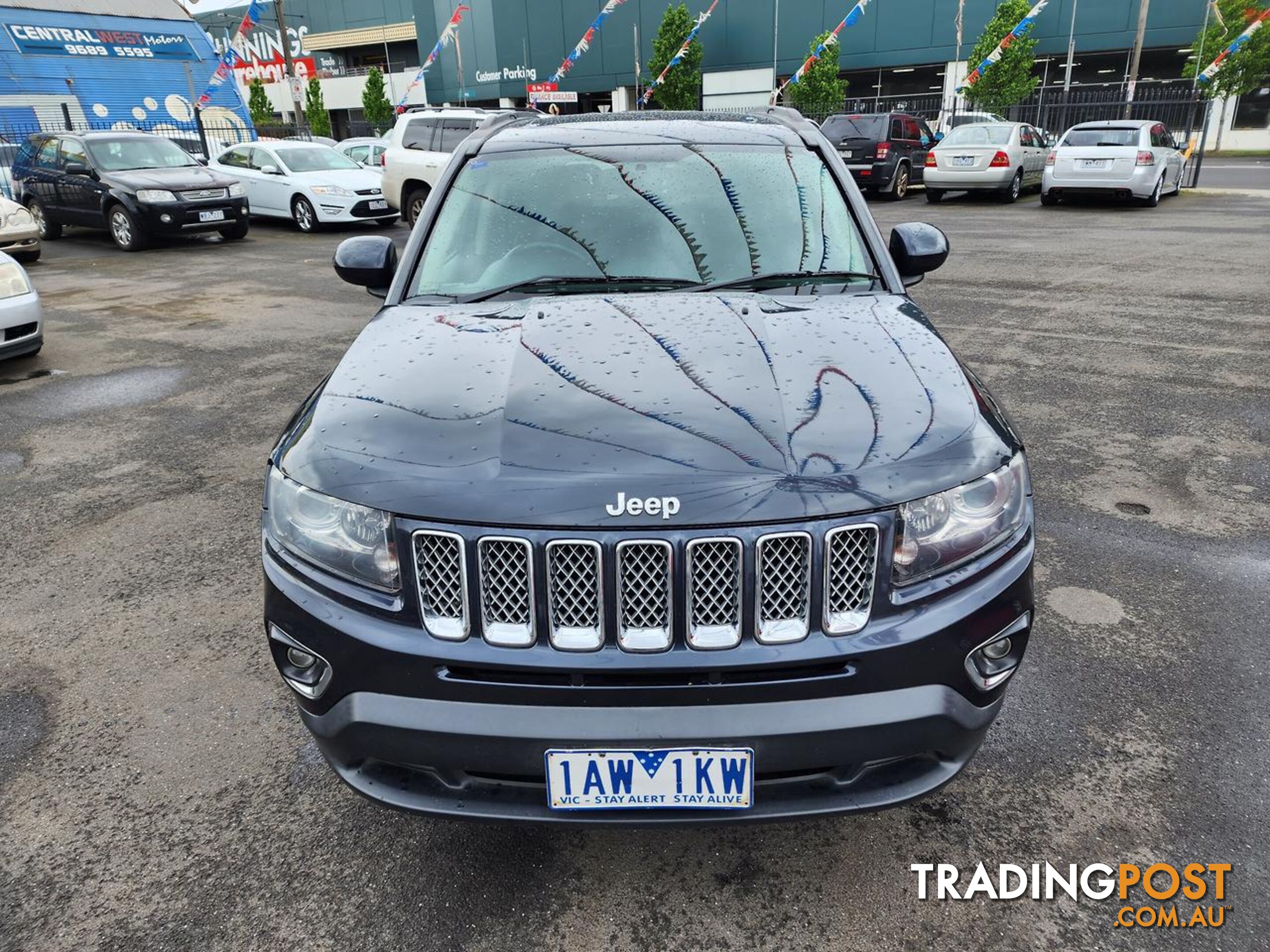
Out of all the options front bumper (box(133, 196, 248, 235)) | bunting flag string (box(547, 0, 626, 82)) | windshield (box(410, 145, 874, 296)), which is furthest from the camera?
bunting flag string (box(547, 0, 626, 82))

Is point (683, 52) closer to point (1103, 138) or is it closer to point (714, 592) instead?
point (1103, 138)

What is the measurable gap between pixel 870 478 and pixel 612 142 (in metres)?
2.25

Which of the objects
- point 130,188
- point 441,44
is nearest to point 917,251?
point 130,188

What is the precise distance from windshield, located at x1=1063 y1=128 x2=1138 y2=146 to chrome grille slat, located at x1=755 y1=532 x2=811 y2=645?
1723 centimetres

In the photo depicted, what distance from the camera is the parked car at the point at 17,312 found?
268 inches

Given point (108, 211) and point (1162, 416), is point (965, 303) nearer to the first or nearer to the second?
point (1162, 416)

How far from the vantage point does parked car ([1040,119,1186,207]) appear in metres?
15.6

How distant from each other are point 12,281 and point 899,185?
1752cm

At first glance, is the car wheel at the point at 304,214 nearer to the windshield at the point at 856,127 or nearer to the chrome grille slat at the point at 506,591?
the windshield at the point at 856,127

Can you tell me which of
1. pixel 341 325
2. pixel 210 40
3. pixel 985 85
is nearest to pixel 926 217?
pixel 341 325

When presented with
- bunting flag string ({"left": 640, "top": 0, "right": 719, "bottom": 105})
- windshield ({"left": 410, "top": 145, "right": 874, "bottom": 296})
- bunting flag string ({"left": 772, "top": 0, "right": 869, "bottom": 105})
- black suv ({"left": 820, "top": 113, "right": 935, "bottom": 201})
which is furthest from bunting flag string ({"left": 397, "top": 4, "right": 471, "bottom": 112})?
windshield ({"left": 410, "top": 145, "right": 874, "bottom": 296})

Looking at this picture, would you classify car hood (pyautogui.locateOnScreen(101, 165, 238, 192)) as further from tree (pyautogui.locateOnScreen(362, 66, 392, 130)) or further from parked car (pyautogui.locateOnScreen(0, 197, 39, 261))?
tree (pyautogui.locateOnScreen(362, 66, 392, 130))

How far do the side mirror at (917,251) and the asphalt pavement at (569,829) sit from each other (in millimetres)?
1367

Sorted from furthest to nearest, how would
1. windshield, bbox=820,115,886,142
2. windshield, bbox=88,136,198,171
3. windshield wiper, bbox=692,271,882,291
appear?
windshield, bbox=820,115,886,142 → windshield, bbox=88,136,198,171 → windshield wiper, bbox=692,271,882,291
